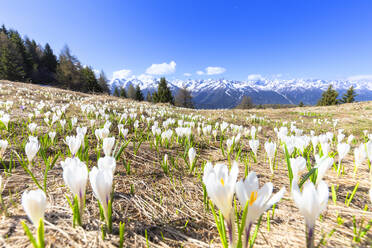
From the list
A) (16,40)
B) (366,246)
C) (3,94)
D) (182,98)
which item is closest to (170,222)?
(366,246)

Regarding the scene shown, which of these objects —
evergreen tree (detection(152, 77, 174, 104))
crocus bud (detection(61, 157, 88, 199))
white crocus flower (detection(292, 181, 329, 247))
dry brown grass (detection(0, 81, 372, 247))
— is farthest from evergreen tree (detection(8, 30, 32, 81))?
white crocus flower (detection(292, 181, 329, 247))

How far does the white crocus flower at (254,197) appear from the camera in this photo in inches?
24.8

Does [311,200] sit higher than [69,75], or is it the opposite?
[69,75]

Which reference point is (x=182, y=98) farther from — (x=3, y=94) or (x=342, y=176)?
(x=342, y=176)

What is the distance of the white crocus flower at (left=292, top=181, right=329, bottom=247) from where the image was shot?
1.98 feet

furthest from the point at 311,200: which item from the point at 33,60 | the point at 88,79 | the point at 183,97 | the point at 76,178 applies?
the point at 33,60

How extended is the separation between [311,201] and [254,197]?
0.65 ft

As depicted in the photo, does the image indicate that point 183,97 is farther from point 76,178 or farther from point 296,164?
point 76,178

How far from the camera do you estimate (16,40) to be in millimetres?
34500

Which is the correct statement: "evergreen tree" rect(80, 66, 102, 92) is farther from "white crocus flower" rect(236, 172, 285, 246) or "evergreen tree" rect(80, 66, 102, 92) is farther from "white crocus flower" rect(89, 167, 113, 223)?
"white crocus flower" rect(236, 172, 285, 246)

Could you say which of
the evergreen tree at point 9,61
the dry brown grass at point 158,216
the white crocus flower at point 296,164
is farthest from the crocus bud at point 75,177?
the evergreen tree at point 9,61

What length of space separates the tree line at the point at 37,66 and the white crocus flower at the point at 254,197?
101 ft

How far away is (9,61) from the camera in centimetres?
2927

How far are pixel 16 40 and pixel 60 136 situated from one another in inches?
1961
